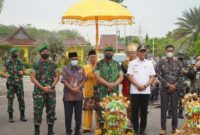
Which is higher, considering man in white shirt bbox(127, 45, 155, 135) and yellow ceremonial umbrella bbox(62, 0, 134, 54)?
yellow ceremonial umbrella bbox(62, 0, 134, 54)

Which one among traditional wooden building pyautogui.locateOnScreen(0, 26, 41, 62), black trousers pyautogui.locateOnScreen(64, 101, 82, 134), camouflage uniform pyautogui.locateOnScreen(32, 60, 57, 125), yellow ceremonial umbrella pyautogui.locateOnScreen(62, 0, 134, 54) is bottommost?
black trousers pyautogui.locateOnScreen(64, 101, 82, 134)

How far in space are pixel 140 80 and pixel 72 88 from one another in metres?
1.43

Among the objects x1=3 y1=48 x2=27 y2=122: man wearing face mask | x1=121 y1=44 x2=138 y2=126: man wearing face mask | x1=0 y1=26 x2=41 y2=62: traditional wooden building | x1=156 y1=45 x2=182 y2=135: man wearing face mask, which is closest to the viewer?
x1=156 y1=45 x2=182 y2=135: man wearing face mask

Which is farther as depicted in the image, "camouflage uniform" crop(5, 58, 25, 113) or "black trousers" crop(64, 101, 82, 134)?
"camouflage uniform" crop(5, 58, 25, 113)

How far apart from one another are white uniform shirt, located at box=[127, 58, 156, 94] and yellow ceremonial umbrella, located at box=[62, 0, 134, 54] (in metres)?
1.23

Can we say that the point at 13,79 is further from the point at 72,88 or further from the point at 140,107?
the point at 140,107

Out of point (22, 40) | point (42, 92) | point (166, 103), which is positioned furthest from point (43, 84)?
point (22, 40)

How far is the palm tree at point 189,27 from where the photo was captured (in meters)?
42.3

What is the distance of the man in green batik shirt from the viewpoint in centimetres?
787

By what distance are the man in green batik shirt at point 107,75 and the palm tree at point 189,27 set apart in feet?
118

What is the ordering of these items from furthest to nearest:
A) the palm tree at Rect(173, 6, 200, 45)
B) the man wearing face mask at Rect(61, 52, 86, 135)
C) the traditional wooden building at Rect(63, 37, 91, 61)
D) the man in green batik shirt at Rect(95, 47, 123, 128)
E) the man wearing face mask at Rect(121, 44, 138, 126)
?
the traditional wooden building at Rect(63, 37, 91, 61) → the palm tree at Rect(173, 6, 200, 45) → the man wearing face mask at Rect(121, 44, 138, 126) → the man wearing face mask at Rect(61, 52, 86, 135) → the man in green batik shirt at Rect(95, 47, 123, 128)

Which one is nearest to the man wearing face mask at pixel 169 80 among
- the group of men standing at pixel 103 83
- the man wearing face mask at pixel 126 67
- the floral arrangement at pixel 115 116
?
the group of men standing at pixel 103 83

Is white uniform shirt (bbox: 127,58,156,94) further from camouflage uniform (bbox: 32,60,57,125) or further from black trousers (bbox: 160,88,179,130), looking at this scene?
camouflage uniform (bbox: 32,60,57,125)

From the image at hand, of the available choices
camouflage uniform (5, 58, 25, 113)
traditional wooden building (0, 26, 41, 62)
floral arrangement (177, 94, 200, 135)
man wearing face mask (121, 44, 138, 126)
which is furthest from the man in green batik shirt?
traditional wooden building (0, 26, 41, 62)
